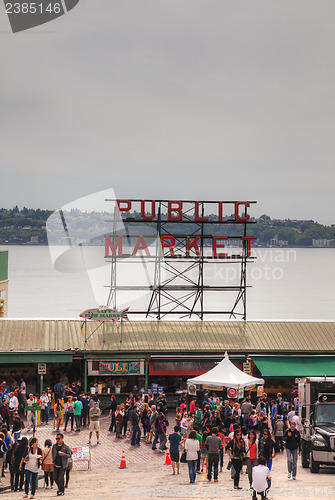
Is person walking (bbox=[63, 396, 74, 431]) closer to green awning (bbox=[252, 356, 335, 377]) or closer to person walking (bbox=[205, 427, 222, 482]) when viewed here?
person walking (bbox=[205, 427, 222, 482])

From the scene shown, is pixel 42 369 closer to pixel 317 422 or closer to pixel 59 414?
pixel 59 414

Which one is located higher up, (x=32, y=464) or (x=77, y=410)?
(x=32, y=464)

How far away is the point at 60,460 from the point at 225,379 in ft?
37.6

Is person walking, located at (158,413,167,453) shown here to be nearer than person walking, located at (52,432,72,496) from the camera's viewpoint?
No

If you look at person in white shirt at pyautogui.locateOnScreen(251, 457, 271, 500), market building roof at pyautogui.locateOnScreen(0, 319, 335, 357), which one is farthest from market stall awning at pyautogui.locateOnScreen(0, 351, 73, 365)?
person in white shirt at pyautogui.locateOnScreen(251, 457, 271, 500)

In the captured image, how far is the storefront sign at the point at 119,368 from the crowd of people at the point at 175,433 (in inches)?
66.0

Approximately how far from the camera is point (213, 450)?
2102cm

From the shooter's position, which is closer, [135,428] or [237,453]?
[237,453]

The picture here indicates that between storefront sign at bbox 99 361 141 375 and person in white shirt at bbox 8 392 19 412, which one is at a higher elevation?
storefront sign at bbox 99 361 141 375

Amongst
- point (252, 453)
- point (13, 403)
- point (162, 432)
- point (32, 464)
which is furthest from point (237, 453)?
point (13, 403)

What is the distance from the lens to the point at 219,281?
199 meters

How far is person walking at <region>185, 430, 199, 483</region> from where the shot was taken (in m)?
20.7

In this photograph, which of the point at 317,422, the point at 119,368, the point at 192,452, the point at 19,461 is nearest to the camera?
the point at 19,461

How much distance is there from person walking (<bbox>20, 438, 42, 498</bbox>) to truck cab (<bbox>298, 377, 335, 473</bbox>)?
7640 millimetres
